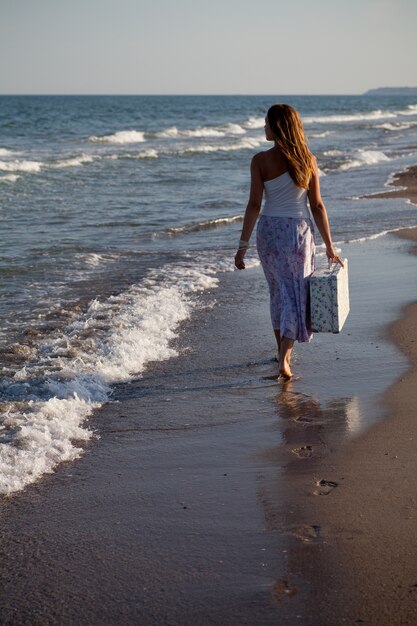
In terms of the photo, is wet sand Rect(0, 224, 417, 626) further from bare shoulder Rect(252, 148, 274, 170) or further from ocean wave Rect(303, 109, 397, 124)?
ocean wave Rect(303, 109, 397, 124)

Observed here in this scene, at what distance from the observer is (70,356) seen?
19.1ft

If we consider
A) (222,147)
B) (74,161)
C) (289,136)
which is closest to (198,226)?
(289,136)

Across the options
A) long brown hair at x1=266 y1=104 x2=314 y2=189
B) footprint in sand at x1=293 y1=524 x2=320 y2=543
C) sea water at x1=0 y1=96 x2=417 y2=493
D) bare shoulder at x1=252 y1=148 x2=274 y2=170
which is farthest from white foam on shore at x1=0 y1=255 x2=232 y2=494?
long brown hair at x1=266 y1=104 x2=314 y2=189

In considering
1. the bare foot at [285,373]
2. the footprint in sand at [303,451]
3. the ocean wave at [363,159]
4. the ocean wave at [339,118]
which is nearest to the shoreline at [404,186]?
the ocean wave at [363,159]

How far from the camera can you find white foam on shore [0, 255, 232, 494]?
13.6ft

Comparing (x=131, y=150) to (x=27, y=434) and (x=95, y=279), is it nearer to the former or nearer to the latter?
(x=95, y=279)

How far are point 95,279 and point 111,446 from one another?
179 inches

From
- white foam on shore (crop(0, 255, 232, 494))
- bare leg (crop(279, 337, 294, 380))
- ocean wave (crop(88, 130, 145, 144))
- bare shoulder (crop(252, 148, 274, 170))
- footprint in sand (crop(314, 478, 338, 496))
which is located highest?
bare shoulder (crop(252, 148, 274, 170))

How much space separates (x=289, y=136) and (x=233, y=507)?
2385 mm

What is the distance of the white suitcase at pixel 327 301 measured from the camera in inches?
203

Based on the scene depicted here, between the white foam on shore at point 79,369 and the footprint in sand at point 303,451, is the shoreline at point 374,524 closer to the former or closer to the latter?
the footprint in sand at point 303,451

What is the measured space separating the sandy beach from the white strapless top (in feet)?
3.28

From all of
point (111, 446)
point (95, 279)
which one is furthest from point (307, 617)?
point (95, 279)

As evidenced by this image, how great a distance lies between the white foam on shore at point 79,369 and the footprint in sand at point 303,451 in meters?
1.04
